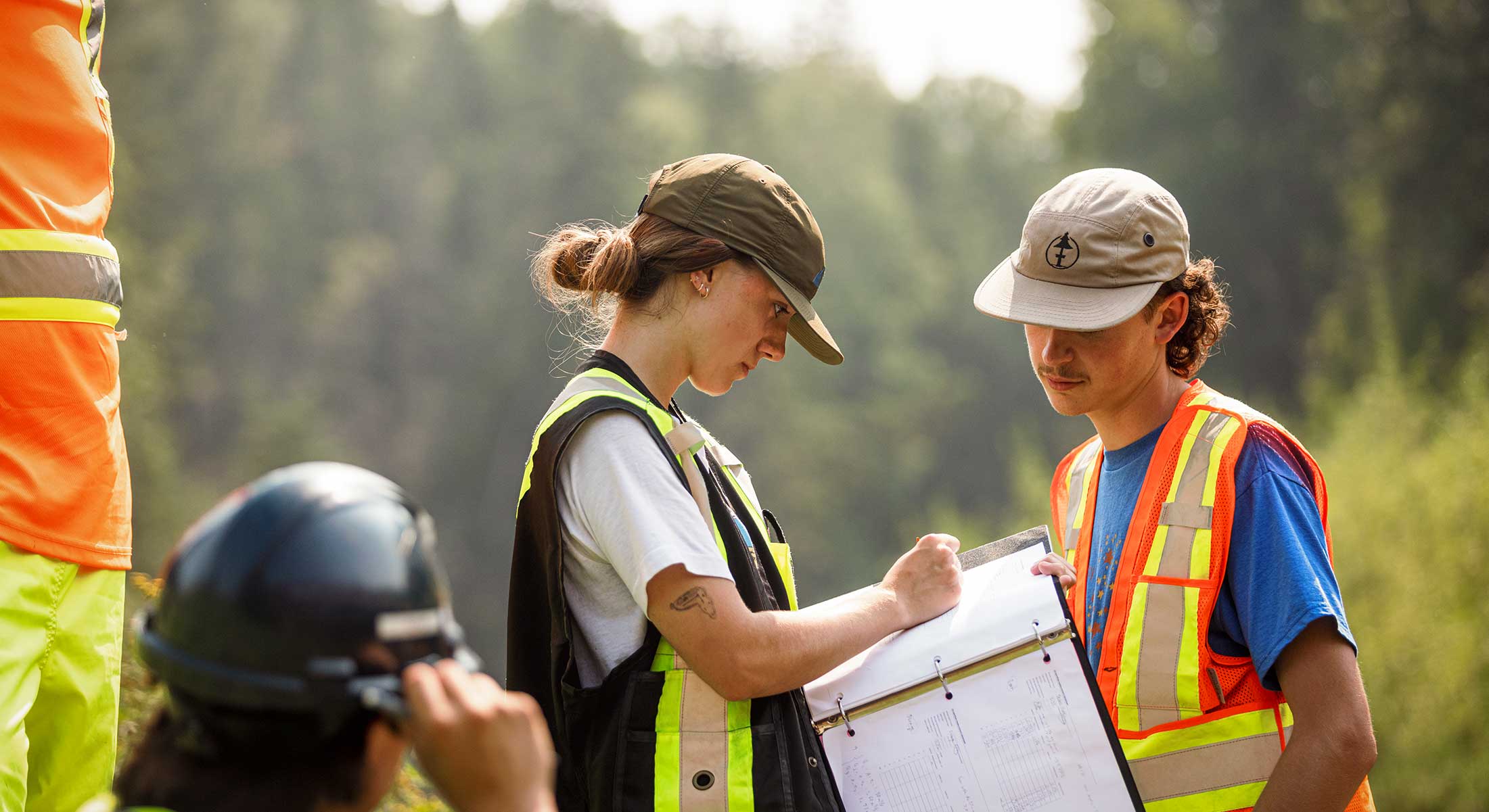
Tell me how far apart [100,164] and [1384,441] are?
19.5m

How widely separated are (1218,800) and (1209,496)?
24.4 inches

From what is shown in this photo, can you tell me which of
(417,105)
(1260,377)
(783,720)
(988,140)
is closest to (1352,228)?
(1260,377)

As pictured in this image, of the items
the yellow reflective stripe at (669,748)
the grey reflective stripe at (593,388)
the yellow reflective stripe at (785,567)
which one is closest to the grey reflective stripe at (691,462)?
the grey reflective stripe at (593,388)

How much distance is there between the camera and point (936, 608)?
2.82 metres

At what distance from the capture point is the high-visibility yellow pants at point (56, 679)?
245 cm

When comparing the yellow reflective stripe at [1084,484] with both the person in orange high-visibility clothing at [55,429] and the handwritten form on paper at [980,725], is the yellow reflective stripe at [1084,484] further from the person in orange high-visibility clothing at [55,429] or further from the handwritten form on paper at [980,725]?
the person in orange high-visibility clothing at [55,429]

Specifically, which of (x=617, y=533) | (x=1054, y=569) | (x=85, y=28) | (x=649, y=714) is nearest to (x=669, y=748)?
(x=649, y=714)

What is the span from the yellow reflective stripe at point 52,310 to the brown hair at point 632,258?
3.23 ft

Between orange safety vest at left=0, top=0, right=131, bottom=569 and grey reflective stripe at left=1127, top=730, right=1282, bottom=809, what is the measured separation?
2172 millimetres

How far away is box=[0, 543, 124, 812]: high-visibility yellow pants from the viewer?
2447mm

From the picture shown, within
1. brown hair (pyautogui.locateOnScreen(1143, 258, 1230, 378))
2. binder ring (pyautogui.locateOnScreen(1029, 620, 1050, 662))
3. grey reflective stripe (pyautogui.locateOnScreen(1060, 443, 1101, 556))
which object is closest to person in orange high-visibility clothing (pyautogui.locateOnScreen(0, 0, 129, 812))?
binder ring (pyautogui.locateOnScreen(1029, 620, 1050, 662))

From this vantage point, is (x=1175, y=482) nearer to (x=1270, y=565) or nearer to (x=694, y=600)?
(x=1270, y=565)

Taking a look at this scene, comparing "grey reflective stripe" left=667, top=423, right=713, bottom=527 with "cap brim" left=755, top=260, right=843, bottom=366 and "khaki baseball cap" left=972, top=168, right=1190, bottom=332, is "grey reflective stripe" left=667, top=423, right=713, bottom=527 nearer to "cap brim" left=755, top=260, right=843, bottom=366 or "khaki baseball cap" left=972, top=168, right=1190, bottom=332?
"cap brim" left=755, top=260, right=843, bottom=366

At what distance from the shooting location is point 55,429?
261 centimetres
